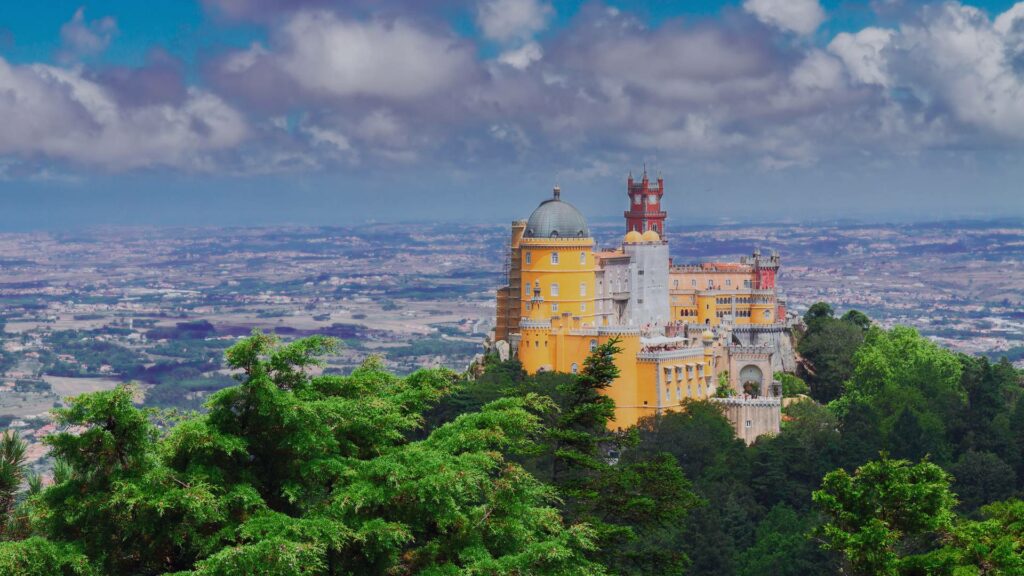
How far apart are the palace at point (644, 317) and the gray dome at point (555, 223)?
0.06 meters

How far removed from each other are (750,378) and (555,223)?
14.7m

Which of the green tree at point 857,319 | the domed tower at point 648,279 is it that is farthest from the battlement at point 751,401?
the green tree at point 857,319

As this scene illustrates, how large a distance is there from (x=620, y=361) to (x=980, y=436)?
64.4 ft

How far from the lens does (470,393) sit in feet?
233

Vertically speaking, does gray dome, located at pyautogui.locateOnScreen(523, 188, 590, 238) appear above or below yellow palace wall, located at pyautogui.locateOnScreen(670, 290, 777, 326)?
above

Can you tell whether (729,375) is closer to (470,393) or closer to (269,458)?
(470,393)

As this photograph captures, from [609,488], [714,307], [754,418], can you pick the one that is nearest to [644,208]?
[714,307]

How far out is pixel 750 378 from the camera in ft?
255

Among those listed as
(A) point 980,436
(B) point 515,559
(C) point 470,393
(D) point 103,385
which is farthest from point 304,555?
(D) point 103,385

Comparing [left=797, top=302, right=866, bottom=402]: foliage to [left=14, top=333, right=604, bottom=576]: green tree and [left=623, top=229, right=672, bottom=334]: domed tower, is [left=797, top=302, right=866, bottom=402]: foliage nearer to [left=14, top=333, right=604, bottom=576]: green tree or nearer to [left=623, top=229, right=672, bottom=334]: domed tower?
[left=623, top=229, right=672, bottom=334]: domed tower

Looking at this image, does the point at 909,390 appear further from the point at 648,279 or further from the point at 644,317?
the point at 648,279

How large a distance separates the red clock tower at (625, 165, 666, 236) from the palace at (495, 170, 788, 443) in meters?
5.73

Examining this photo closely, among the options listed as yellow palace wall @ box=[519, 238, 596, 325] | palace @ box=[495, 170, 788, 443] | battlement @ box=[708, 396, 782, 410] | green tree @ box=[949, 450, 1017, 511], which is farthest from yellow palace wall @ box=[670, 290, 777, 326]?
green tree @ box=[949, 450, 1017, 511]

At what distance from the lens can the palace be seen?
71750mm
